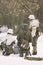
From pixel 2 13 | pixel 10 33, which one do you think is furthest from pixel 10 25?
pixel 10 33

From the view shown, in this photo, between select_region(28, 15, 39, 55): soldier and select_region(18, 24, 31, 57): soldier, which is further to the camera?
select_region(28, 15, 39, 55): soldier

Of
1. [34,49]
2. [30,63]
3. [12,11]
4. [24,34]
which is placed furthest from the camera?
[12,11]

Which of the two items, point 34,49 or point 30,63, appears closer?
point 30,63

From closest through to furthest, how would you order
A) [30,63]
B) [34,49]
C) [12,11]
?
[30,63] < [34,49] < [12,11]

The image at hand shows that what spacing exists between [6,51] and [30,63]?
3.60 m

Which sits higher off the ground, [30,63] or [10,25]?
[10,25]

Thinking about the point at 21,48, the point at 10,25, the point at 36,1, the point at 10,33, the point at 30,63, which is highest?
the point at 36,1

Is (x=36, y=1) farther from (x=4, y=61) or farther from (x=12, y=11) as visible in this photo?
(x=4, y=61)

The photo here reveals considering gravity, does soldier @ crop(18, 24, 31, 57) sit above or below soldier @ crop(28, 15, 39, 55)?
below

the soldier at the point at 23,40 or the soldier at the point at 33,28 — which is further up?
the soldier at the point at 33,28

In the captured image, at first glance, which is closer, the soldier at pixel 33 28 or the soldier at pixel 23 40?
the soldier at pixel 23 40

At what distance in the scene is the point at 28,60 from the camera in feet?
37.9

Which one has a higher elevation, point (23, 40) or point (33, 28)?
point (33, 28)

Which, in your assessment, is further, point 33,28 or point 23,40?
point 33,28
